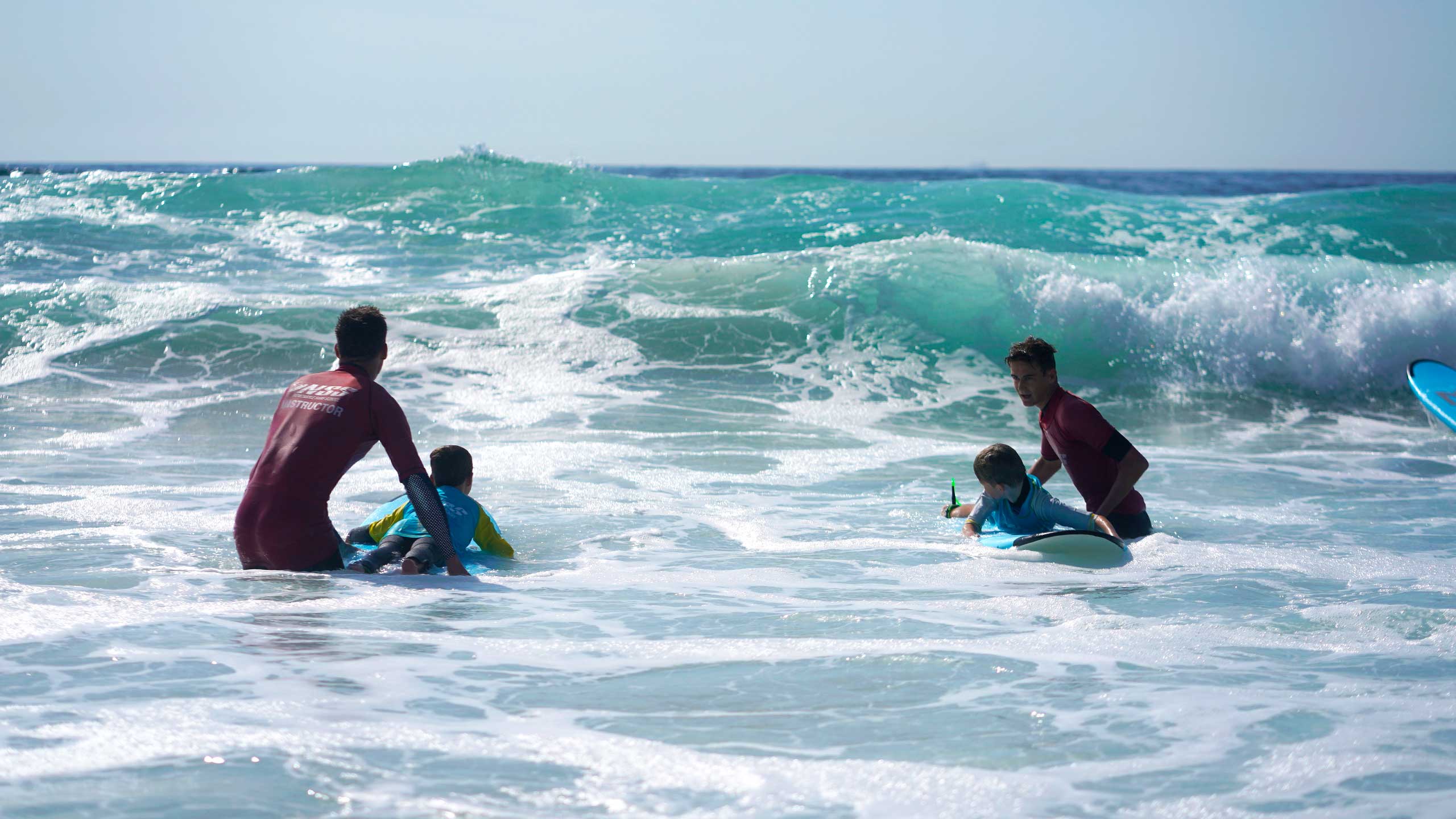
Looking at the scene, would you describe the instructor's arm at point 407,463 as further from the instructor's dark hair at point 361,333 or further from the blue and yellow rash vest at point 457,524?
the blue and yellow rash vest at point 457,524

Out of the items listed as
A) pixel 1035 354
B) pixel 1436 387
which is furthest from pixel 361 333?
pixel 1436 387

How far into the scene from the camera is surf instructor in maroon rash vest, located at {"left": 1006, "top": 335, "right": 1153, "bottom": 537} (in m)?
5.80

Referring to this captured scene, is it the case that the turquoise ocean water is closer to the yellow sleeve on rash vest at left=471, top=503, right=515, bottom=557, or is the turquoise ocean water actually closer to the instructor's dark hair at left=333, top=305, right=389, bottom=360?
the yellow sleeve on rash vest at left=471, top=503, right=515, bottom=557

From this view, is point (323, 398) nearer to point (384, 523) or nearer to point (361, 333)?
point (361, 333)

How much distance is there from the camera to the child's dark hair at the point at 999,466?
18.8 ft

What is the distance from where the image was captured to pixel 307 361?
40.9ft

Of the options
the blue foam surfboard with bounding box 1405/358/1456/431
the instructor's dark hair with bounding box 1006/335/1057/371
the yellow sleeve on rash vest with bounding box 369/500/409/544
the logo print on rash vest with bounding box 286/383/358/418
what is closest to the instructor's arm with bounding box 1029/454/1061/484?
the instructor's dark hair with bounding box 1006/335/1057/371

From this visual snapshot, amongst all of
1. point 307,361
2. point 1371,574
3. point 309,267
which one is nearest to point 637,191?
point 309,267

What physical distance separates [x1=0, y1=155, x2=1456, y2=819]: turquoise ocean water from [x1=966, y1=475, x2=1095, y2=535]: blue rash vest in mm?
264

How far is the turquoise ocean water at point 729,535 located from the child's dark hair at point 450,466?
54cm

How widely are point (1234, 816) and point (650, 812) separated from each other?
4.80ft

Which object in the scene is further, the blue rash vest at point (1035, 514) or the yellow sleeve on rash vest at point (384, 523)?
the blue rash vest at point (1035, 514)

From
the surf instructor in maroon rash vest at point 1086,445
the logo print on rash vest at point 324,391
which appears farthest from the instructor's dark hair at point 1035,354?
the logo print on rash vest at point 324,391

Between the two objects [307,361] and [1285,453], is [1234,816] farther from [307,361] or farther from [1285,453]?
[307,361]
